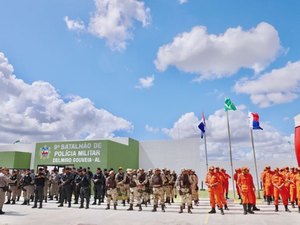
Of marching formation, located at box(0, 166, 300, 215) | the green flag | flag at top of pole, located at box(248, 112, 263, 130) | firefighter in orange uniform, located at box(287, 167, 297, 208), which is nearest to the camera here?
marching formation, located at box(0, 166, 300, 215)

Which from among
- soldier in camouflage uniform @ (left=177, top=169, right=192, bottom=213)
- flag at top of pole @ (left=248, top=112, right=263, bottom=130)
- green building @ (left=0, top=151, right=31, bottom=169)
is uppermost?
flag at top of pole @ (left=248, top=112, right=263, bottom=130)

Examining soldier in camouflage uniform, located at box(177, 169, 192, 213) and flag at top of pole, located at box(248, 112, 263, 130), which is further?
flag at top of pole, located at box(248, 112, 263, 130)

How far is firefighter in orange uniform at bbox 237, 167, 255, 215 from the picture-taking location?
1184cm

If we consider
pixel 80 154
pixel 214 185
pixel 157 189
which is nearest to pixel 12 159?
pixel 80 154

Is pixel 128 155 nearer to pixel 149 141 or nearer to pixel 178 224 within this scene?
pixel 149 141

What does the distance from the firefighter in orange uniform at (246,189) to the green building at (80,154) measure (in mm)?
17395

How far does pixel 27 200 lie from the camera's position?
16.2 m

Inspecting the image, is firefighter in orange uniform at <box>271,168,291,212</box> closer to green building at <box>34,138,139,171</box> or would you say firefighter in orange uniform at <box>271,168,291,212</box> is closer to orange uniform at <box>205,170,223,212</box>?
orange uniform at <box>205,170,223,212</box>

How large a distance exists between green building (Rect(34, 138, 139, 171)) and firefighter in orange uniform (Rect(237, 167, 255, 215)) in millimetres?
17395

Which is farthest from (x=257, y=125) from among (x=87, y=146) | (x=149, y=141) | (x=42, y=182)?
(x=149, y=141)

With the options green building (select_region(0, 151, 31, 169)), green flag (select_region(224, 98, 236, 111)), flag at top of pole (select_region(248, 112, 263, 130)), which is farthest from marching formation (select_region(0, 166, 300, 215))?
green building (select_region(0, 151, 31, 169))

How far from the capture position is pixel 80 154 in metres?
28.6

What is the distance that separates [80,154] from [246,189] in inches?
769

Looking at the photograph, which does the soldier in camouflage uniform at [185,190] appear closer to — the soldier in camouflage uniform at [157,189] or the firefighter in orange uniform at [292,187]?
the soldier in camouflage uniform at [157,189]
